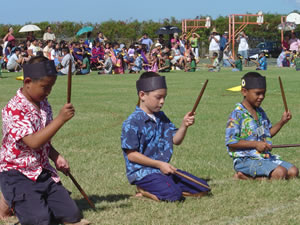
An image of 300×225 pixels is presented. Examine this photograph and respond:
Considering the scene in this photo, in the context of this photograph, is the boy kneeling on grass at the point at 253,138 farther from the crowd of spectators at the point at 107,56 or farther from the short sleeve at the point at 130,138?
the crowd of spectators at the point at 107,56

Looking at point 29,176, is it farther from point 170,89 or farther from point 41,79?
point 170,89

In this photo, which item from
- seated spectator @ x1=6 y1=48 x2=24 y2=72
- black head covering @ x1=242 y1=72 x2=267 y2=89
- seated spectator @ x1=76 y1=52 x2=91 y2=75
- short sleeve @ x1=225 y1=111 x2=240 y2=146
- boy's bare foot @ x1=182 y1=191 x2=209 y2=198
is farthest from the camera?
seated spectator @ x1=6 y1=48 x2=24 y2=72

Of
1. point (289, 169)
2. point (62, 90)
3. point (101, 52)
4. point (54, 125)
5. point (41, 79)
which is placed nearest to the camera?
point (54, 125)

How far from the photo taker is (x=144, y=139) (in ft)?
15.8

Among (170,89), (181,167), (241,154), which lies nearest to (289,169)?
(241,154)

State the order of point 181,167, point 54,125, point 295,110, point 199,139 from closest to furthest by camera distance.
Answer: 1. point 54,125
2. point 181,167
3. point 199,139
4. point 295,110

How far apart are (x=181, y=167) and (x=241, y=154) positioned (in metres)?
0.82

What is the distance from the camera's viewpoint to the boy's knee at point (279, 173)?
5.37 meters

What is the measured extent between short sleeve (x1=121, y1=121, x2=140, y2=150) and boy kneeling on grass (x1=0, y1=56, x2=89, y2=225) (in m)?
0.73

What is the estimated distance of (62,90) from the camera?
1572cm

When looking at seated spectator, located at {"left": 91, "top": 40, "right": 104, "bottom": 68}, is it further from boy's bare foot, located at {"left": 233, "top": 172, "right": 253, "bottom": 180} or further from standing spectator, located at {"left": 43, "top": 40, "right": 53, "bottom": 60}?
boy's bare foot, located at {"left": 233, "top": 172, "right": 253, "bottom": 180}

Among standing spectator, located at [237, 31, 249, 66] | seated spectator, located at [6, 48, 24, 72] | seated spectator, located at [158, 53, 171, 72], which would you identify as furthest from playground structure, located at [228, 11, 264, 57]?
seated spectator, located at [6, 48, 24, 72]

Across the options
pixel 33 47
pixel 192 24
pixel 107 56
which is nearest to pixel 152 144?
pixel 107 56

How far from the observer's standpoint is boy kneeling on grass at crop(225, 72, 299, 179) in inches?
212
